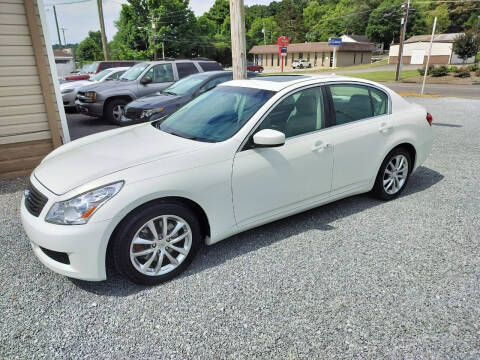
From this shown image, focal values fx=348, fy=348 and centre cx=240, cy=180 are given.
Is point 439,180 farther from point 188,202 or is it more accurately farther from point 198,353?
point 198,353

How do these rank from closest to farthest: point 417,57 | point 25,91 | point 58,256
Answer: point 58,256 < point 25,91 < point 417,57

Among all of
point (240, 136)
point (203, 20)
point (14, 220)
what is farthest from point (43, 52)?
point (203, 20)

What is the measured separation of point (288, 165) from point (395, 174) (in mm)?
1896

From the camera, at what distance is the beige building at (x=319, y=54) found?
60.6 metres

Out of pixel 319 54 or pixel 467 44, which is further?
pixel 319 54

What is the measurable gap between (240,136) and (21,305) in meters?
2.24

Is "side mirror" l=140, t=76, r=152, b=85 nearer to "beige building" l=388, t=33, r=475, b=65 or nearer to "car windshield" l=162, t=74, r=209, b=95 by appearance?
"car windshield" l=162, t=74, r=209, b=95

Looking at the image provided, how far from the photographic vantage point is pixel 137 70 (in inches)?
425

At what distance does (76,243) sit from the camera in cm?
252

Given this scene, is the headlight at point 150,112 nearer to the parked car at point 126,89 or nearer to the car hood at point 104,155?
the parked car at point 126,89

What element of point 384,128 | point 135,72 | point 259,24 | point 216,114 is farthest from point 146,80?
point 259,24

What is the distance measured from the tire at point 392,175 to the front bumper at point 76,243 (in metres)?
3.29

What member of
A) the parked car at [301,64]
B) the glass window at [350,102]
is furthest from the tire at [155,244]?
the parked car at [301,64]

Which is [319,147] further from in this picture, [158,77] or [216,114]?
[158,77]
